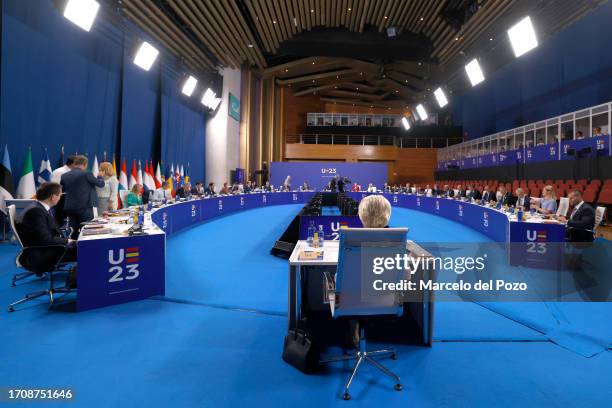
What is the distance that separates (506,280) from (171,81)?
1283 cm

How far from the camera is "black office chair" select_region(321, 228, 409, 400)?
2.07m

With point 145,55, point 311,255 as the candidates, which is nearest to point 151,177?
point 145,55

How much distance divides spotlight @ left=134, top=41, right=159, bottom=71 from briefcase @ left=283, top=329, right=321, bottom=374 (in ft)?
32.9

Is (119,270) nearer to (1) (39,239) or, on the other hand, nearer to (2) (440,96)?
(1) (39,239)

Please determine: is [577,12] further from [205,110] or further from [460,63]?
[205,110]

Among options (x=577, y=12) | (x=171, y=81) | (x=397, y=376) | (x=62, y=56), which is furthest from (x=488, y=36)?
(x=397, y=376)

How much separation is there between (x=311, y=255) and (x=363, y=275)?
80 cm

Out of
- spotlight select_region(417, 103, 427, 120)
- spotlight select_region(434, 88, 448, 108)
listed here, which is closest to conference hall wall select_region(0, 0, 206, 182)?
spotlight select_region(434, 88, 448, 108)

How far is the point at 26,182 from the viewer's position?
6812 mm

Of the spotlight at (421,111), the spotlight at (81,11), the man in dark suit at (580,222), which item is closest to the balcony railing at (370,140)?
the spotlight at (421,111)

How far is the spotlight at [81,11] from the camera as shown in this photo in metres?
7.34

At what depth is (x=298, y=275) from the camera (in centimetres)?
269

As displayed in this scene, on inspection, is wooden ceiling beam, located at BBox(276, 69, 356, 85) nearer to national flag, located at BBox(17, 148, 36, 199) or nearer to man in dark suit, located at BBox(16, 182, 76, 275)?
national flag, located at BBox(17, 148, 36, 199)

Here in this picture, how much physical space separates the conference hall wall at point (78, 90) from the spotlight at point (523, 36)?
38.0 ft
